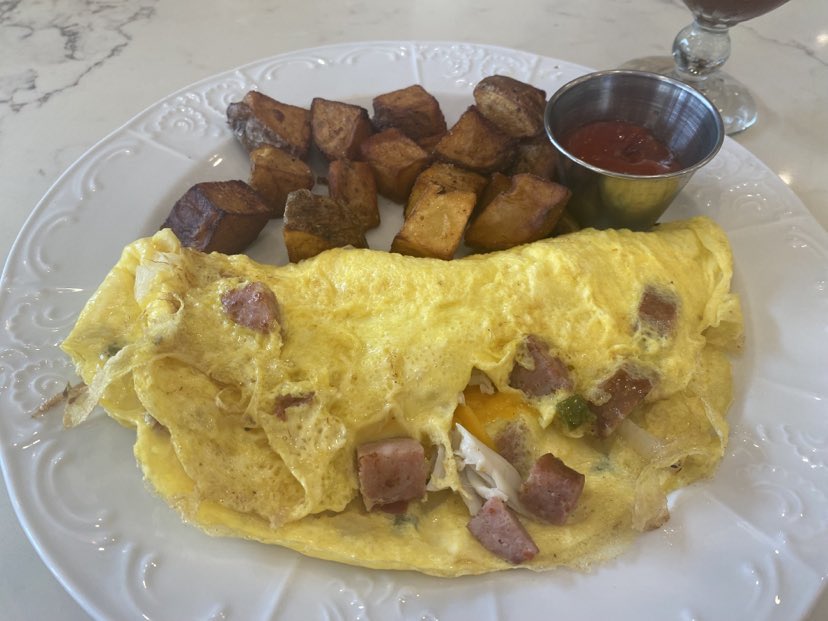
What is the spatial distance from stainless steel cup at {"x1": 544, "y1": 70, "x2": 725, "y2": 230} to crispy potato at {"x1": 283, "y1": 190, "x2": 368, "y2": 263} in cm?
84

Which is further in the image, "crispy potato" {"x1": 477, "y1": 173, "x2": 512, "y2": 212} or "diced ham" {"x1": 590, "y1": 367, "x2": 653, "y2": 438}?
"crispy potato" {"x1": 477, "y1": 173, "x2": 512, "y2": 212}

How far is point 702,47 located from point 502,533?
2670 millimetres

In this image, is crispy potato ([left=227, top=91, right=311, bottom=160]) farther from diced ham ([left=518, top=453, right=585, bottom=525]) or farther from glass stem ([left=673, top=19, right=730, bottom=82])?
glass stem ([left=673, top=19, right=730, bottom=82])

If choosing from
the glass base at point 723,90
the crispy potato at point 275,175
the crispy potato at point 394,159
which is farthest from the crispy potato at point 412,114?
the glass base at point 723,90

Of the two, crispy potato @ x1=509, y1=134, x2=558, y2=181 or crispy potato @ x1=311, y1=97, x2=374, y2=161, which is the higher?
crispy potato @ x1=311, y1=97, x2=374, y2=161

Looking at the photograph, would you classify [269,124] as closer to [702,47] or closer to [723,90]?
[702,47]

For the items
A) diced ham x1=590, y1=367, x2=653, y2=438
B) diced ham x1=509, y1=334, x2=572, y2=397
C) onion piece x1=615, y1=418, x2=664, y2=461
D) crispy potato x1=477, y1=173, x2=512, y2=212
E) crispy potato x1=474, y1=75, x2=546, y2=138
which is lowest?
onion piece x1=615, y1=418, x2=664, y2=461

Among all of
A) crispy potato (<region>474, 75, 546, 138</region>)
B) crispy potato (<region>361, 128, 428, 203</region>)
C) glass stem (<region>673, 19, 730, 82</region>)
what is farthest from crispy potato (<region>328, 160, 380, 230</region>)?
glass stem (<region>673, 19, 730, 82</region>)

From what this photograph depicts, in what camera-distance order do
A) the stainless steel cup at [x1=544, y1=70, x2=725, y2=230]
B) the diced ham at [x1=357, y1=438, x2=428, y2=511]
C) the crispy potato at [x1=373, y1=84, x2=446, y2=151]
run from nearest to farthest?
1. the diced ham at [x1=357, y1=438, x2=428, y2=511]
2. the stainless steel cup at [x1=544, y1=70, x2=725, y2=230]
3. the crispy potato at [x1=373, y1=84, x2=446, y2=151]

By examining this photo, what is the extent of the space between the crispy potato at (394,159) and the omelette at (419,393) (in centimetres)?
56

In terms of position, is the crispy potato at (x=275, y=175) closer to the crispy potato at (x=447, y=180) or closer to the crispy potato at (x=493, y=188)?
the crispy potato at (x=447, y=180)

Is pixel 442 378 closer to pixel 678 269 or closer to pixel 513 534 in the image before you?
pixel 513 534

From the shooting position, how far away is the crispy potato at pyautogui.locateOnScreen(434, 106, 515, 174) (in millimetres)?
2604

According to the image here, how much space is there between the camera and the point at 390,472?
1805 millimetres
